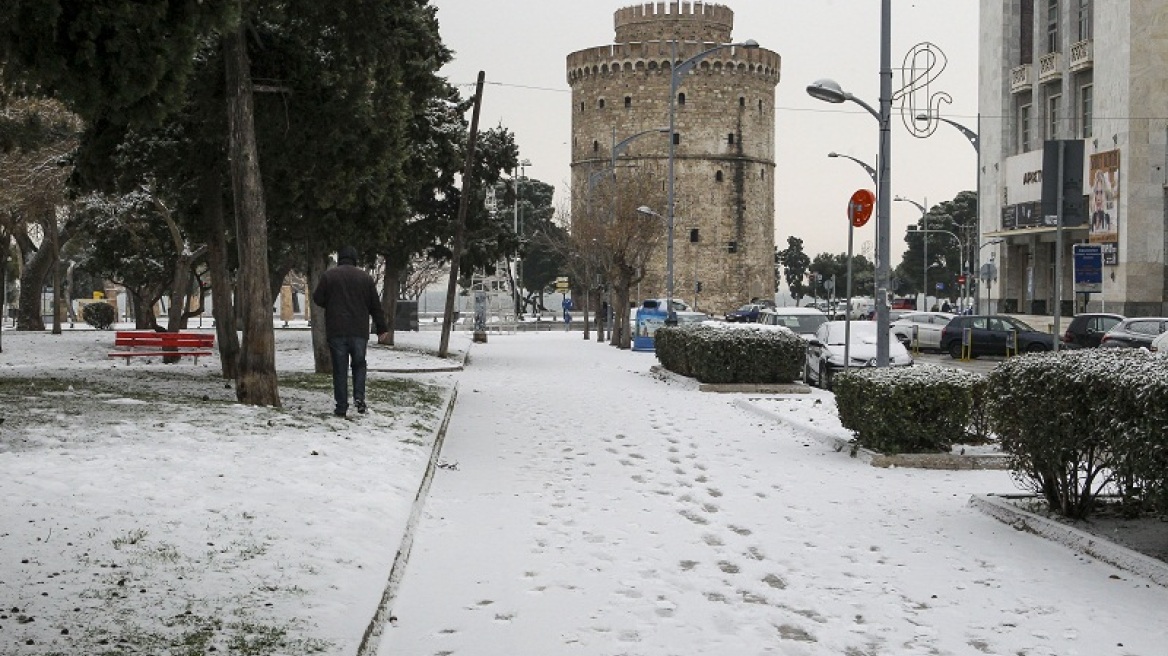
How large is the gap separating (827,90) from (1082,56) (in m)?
42.8

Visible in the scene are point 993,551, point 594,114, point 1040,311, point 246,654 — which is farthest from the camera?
point 594,114

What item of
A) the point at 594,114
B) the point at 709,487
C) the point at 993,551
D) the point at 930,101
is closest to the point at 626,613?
the point at 993,551

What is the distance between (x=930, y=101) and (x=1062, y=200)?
876cm

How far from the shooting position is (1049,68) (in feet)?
197

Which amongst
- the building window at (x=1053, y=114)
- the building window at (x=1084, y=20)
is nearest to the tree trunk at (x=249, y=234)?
the building window at (x=1084, y=20)

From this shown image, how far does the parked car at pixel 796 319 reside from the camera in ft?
110

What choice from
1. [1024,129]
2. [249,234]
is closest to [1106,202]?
[1024,129]

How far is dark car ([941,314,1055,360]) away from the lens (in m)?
41.2

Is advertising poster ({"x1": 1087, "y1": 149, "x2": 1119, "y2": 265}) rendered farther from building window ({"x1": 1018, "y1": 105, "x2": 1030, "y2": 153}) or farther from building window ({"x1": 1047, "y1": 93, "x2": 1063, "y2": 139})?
building window ({"x1": 1018, "y1": 105, "x2": 1030, "y2": 153})

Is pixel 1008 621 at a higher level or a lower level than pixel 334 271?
lower

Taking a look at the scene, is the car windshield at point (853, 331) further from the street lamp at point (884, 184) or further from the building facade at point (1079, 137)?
the building facade at point (1079, 137)

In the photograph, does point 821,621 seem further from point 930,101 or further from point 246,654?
point 930,101

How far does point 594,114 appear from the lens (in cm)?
9912

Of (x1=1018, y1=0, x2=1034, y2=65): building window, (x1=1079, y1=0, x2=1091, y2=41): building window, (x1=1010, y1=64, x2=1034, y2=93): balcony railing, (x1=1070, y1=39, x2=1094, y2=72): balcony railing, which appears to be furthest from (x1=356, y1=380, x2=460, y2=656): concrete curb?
(x1=1018, y1=0, x2=1034, y2=65): building window
